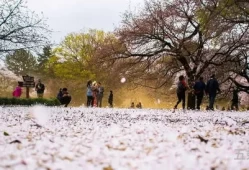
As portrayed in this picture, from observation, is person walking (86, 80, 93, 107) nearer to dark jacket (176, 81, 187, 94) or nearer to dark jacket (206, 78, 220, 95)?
dark jacket (176, 81, 187, 94)

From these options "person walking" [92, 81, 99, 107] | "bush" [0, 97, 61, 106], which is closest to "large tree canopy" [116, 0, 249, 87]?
"person walking" [92, 81, 99, 107]

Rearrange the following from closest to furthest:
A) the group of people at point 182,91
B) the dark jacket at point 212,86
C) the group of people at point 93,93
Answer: the group of people at point 182,91, the dark jacket at point 212,86, the group of people at point 93,93

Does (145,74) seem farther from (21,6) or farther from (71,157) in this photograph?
(71,157)

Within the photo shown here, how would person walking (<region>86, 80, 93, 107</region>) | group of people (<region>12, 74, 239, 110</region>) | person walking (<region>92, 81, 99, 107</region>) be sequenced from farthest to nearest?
person walking (<region>92, 81, 99, 107</region>)
person walking (<region>86, 80, 93, 107</region>)
group of people (<region>12, 74, 239, 110</region>)

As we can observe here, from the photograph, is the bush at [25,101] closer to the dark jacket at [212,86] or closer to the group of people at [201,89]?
the group of people at [201,89]

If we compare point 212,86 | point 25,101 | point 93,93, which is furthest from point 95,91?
point 212,86

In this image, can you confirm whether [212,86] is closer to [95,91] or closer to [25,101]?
[95,91]

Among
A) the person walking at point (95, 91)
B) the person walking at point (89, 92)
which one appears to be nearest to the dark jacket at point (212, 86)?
the person walking at point (89, 92)

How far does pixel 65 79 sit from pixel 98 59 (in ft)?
98.3

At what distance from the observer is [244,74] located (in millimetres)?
33219

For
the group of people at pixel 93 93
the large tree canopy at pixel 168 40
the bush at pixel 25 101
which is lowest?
the bush at pixel 25 101

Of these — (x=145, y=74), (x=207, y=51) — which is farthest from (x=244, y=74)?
(x=145, y=74)

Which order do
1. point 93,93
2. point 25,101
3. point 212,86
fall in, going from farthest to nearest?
point 93,93 < point 25,101 < point 212,86

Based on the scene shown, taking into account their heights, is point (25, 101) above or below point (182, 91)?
below
